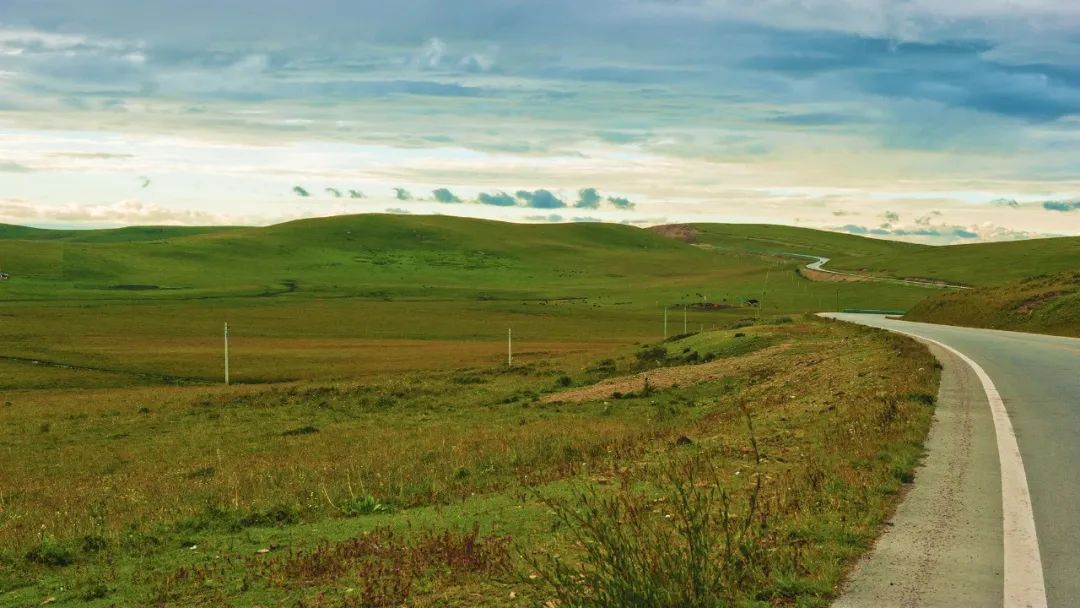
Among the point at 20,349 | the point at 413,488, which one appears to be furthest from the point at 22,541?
the point at 20,349

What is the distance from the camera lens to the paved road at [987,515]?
747 cm

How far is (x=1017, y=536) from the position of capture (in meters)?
8.90

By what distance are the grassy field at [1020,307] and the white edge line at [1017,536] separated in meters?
32.4

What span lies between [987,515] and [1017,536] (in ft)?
2.61

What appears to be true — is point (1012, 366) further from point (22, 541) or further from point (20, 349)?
point (20, 349)

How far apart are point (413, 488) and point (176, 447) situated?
14.3 m

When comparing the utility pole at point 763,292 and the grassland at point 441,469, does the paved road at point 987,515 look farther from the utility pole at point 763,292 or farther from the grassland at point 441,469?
the utility pole at point 763,292

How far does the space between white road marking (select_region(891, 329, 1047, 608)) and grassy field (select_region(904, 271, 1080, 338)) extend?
1277 inches

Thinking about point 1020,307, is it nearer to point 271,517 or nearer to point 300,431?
point 300,431

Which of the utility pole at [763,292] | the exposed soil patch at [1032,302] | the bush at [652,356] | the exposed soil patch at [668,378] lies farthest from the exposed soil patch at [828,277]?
the exposed soil patch at [668,378]

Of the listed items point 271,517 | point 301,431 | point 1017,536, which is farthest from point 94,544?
point 301,431

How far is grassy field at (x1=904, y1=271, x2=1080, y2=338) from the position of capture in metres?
43.3

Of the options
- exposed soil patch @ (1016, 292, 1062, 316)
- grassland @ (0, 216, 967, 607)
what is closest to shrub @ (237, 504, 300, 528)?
grassland @ (0, 216, 967, 607)

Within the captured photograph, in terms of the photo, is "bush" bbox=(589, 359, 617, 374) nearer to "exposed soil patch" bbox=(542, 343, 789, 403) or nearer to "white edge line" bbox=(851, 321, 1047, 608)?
"exposed soil patch" bbox=(542, 343, 789, 403)
